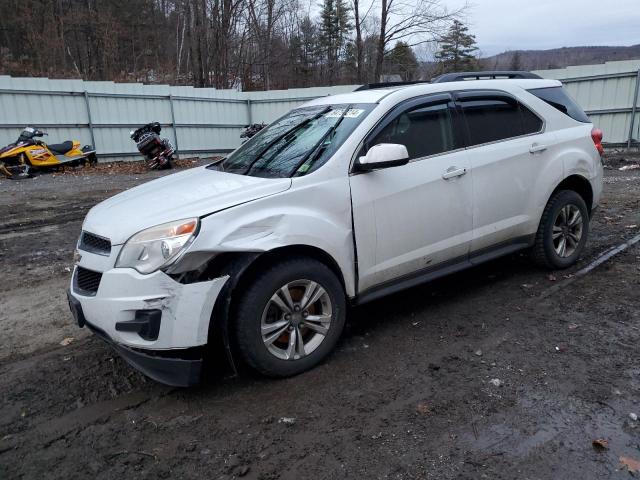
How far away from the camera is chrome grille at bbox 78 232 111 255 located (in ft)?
9.48

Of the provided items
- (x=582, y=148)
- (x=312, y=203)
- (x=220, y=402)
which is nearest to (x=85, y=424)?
(x=220, y=402)

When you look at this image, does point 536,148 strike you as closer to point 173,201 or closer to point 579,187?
point 579,187

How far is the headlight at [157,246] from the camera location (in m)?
2.70

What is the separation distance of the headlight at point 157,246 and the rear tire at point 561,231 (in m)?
3.41

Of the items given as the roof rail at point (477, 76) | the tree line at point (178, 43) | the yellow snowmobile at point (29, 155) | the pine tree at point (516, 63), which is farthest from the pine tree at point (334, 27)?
the roof rail at point (477, 76)

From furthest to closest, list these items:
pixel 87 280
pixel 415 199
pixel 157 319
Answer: pixel 415 199 < pixel 87 280 < pixel 157 319

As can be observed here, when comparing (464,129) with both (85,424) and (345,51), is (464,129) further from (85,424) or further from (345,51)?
(345,51)

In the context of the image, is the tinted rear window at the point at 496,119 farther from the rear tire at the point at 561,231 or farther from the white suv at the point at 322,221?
the rear tire at the point at 561,231

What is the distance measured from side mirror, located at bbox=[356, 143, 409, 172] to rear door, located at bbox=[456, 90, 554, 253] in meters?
0.95

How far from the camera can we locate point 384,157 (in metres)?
3.28

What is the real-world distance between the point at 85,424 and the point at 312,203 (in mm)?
1906

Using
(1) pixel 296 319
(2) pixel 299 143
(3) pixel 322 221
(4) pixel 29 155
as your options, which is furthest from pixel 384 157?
(4) pixel 29 155

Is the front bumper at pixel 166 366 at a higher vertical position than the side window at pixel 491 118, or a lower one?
lower

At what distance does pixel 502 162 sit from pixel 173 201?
2772 millimetres
